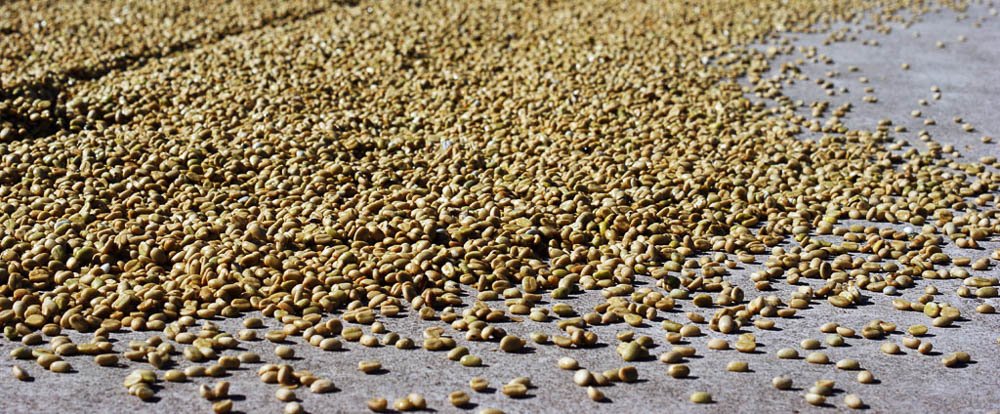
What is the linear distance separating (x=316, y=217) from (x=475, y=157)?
110 centimetres

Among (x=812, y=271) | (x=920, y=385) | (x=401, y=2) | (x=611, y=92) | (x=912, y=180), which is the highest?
(x=401, y=2)

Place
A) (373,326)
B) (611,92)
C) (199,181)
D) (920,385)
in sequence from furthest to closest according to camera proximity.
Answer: (611,92) < (199,181) < (373,326) < (920,385)

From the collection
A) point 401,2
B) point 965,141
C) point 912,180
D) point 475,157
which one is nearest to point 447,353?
point 475,157

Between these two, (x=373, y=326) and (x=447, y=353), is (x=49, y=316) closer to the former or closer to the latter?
(x=373, y=326)

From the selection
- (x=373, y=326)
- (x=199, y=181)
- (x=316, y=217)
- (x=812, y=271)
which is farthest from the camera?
(x=199, y=181)

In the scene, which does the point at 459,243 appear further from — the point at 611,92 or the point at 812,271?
the point at 611,92

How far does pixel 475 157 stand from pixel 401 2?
4.52 metres

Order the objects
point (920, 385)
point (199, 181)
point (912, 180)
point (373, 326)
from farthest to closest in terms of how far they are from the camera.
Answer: point (912, 180) < point (199, 181) < point (373, 326) < point (920, 385)

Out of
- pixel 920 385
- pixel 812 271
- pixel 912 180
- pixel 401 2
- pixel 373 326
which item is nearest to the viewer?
pixel 920 385

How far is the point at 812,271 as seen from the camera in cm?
384

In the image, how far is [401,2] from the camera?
908 centimetres

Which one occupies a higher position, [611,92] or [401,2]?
[401,2]

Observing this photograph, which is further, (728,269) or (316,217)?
(316,217)

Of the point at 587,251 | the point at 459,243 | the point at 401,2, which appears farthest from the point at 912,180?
the point at 401,2
